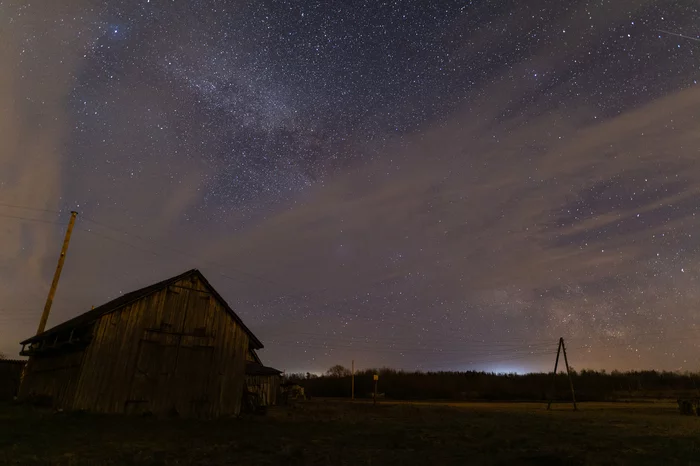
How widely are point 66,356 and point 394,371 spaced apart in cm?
9367

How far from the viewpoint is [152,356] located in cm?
2416

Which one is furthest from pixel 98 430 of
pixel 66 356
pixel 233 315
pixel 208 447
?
pixel 233 315

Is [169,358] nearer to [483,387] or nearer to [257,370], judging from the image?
[257,370]

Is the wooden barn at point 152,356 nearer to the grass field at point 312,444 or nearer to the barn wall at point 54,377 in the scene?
the barn wall at point 54,377

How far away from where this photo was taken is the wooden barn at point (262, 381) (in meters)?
41.2

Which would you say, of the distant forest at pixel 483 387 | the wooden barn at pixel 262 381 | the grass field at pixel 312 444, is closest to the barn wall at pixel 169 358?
the grass field at pixel 312 444

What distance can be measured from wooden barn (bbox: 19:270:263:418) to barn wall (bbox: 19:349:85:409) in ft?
0.21

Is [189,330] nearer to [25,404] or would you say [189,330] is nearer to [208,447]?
[25,404]

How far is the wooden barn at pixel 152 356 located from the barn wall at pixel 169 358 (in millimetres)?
46

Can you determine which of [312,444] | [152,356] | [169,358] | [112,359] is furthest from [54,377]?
[312,444]

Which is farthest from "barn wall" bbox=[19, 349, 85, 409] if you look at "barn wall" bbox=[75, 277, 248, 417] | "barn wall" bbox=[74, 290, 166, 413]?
"barn wall" bbox=[75, 277, 248, 417]

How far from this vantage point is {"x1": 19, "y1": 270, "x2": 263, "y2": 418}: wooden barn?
22.4 metres

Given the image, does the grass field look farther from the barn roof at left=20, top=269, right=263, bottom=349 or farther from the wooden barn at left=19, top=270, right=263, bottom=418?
the barn roof at left=20, top=269, right=263, bottom=349

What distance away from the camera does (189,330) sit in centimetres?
2584
